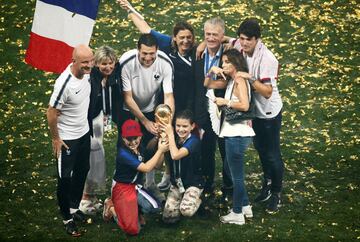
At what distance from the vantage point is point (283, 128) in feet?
43.0

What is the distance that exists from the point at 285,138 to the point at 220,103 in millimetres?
3613

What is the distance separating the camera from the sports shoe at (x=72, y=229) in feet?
30.5

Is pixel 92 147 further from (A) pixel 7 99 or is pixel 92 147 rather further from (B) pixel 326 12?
(B) pixel 326 12

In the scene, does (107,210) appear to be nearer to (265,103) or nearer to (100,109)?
(100,109)

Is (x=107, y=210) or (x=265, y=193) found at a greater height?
(x=265, y=193)

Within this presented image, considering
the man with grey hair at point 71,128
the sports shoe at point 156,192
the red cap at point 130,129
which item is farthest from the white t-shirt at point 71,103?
the sports shoe at point 156,192

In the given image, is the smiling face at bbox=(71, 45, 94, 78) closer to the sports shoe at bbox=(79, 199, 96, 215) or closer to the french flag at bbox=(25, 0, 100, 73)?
the french flag at bbox=(25, 0, 100, 73)

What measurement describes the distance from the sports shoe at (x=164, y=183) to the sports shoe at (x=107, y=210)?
128 cm

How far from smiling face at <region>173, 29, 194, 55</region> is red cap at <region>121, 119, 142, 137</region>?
125 cm

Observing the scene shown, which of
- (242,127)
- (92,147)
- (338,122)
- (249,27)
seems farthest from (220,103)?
(338,122)

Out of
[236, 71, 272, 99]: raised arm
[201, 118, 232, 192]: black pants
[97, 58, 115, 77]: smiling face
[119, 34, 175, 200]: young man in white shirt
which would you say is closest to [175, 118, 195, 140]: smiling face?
[119, 34, 175, 200]: young man in white shirt

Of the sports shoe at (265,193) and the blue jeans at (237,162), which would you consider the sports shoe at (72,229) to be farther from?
the sports shoe at (265,193)

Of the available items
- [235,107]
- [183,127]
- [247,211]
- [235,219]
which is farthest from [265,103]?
[235,219]

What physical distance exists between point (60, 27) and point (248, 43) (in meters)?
2.38
